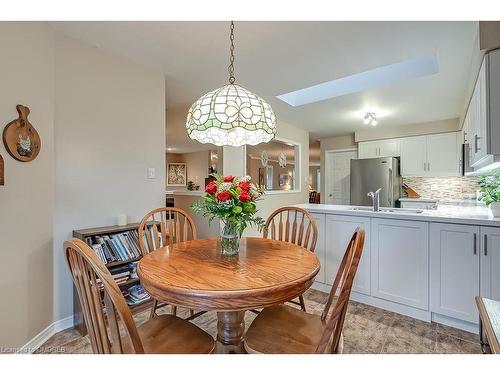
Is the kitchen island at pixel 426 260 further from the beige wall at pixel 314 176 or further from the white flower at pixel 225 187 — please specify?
the beige wall at pixel 314 176

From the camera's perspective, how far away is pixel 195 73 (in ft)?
9.00

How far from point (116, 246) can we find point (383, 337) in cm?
227

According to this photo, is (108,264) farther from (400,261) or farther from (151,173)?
(400,261)

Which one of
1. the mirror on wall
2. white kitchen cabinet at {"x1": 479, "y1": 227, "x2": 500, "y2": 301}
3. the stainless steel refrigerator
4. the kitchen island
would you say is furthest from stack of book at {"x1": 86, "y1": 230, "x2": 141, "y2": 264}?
the stainless steel refrigerator

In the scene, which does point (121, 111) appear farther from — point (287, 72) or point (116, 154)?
point (287, 72)

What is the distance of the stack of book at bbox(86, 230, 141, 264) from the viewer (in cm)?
207

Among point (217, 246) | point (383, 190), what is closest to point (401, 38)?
point (217, 246)

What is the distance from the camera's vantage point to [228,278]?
3.66ft

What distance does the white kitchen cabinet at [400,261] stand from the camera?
7.18 feet

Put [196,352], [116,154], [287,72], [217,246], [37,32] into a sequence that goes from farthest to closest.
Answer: [287,72] → [116,154] → [37,32] → [217,246] → [196,352]

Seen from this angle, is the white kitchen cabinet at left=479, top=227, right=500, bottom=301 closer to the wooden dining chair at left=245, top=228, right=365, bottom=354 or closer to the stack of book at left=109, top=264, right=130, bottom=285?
the wooden dining chair at left=245, top=228, right=365, bottom=354

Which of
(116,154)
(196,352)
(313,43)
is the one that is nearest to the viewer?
(196,352)
